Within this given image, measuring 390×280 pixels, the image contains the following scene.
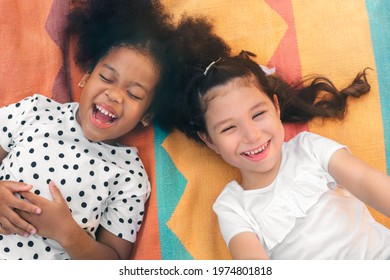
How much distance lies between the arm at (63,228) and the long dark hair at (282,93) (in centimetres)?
22

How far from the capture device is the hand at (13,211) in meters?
0.71

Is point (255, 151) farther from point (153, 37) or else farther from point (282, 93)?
point (153, 37)

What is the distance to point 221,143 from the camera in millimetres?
714

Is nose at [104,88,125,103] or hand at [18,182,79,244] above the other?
nose at [104,88,125,103]

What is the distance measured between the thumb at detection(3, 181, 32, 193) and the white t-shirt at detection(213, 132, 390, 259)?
28cm

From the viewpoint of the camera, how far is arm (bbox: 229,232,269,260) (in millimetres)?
681

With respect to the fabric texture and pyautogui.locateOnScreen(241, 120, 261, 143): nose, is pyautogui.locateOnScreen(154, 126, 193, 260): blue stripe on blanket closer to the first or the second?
the fabric texture

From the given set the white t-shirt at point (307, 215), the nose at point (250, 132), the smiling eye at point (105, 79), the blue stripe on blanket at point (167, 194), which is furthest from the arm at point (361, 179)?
the smiling eye at point (105, 79)

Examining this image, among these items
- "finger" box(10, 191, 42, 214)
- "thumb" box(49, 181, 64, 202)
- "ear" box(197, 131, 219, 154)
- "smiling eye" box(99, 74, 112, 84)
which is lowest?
"finger" box(10, 191, 42, 214)

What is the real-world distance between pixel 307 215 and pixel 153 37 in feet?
1.15

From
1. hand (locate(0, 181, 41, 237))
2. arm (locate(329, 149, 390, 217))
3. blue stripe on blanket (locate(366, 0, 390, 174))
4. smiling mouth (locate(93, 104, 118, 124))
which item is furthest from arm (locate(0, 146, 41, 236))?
blue stripe on blanket (locate(366, 0, 390, 174))

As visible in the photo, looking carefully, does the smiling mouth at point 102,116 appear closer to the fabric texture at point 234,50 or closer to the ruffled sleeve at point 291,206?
the fabric texture at point 234,50

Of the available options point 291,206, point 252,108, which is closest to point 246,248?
point 291,206
